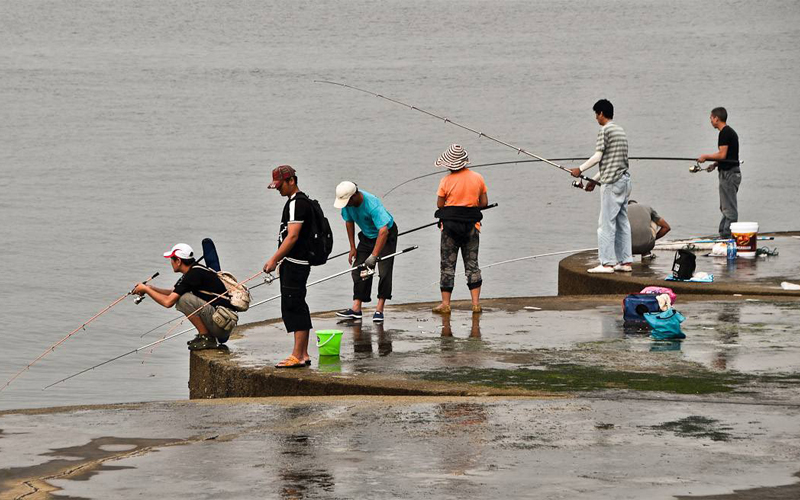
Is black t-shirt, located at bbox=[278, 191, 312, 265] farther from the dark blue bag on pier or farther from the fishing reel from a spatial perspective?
the dark blue bag on pier

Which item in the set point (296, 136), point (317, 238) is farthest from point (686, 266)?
point (296, 136)

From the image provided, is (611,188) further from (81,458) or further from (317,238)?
(81,458)

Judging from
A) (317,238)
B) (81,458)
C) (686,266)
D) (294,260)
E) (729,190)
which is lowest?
(81,458)

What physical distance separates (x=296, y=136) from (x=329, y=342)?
35996 mm

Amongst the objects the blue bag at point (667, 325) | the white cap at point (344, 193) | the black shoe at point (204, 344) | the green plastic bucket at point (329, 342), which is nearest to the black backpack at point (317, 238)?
the green plastic bucket at point (329, 342)

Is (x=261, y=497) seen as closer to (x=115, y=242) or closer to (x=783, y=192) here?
(x=115, y=242)

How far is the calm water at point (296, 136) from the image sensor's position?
22.5 meters

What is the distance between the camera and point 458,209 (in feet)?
36.6

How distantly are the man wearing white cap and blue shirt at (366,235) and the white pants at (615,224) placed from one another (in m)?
2.70

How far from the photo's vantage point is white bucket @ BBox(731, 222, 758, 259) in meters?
14.7

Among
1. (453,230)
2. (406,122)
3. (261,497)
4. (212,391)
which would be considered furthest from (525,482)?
(406,122)

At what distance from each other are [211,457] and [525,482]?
1.60 meters

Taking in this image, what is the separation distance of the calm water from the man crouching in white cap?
484cm

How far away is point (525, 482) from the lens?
611 cm
